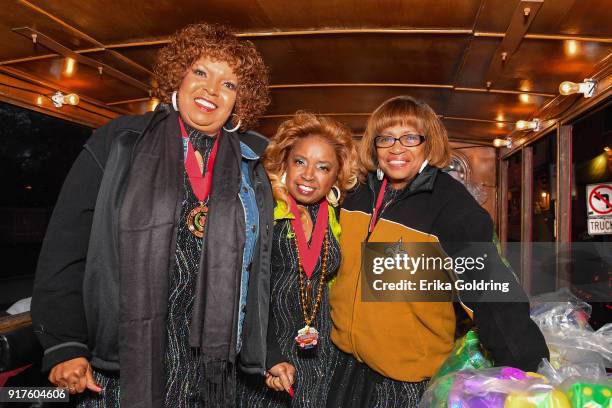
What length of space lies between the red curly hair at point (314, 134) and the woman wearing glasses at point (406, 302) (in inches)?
5.6

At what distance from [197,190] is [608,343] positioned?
177cm

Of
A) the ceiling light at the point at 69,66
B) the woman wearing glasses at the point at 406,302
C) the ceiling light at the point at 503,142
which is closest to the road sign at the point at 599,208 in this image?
the ceiling light at the point at 503,142

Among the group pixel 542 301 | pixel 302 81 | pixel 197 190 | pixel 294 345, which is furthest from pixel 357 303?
pixel 302 81

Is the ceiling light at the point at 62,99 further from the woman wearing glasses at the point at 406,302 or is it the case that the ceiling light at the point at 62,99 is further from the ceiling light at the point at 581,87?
the ceiling light at the point at 581,87

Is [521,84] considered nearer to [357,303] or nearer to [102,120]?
[357,303]

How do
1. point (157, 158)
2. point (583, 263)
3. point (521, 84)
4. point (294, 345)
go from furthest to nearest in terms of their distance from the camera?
point (583, 263) < point (521, 84) < point (294, 345) < point (157, 158)

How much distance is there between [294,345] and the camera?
216 cm

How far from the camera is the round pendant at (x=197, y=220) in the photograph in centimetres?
171

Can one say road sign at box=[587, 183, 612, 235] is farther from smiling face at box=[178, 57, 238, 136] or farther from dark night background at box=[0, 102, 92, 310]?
dark night background at box=[0, 102, 92, 310]

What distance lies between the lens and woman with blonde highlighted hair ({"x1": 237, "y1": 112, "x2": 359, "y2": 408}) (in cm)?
212

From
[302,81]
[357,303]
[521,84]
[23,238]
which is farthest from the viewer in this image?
[521,84]

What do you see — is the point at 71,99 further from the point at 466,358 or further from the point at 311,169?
the point at 466,358

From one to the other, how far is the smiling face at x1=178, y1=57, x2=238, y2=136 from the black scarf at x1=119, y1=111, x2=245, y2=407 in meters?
0.08

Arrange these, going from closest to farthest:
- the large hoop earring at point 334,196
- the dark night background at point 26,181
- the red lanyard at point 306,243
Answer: the red lanyard at point 306,243, the large hoop earring at point 334,196, the dark night background at point 26,181
